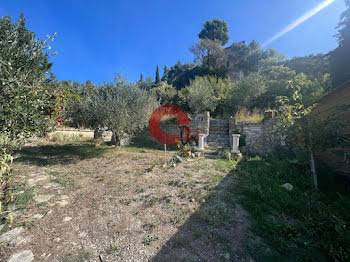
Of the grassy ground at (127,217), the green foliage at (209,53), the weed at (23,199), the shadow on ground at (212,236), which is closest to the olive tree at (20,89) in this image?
the weed at (23,199)

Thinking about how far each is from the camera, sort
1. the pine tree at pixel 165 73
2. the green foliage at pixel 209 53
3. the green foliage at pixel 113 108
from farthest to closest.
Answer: the pine tree at pixel 165 73 → the green foliage at pixel 209 53 → the green foliage at pixel 113 108

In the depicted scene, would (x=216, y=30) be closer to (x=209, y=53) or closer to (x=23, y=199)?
(x=209, y=53)

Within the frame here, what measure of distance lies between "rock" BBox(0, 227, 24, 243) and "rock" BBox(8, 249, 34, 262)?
387 mm

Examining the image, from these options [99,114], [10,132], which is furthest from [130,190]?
[99,114]

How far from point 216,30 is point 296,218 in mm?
41181

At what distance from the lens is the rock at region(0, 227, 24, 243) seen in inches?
80.3

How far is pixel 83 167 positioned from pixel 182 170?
383cm

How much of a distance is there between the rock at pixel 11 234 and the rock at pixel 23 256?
1.27 feet

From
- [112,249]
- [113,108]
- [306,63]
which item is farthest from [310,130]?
[306,63]

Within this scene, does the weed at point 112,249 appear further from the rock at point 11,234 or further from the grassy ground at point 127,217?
the rock at point 11,234

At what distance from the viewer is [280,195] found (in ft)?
10.8

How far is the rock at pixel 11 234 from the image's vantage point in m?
2.04

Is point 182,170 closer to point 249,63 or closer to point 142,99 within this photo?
point 142,99

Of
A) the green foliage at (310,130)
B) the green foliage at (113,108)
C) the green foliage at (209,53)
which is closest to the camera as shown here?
the green foliage at (310,130)
